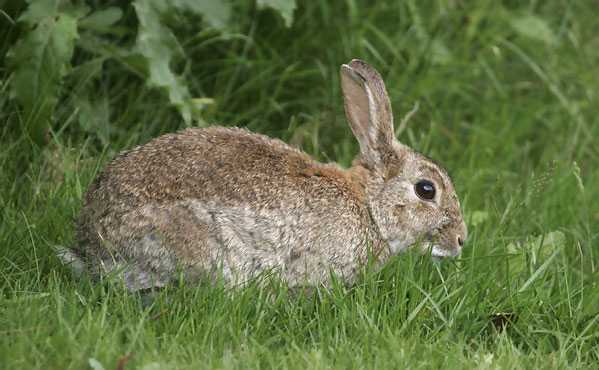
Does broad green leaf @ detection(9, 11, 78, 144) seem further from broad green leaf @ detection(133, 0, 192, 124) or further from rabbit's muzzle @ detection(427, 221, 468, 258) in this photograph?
rabbit's muzzle @ detection(427, 221, 468, 258)

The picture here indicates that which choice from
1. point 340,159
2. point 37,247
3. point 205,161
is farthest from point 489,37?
point 37,247

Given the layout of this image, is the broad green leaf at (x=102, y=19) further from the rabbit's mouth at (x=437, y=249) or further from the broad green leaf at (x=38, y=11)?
the rabbit's mouth at (x=437, y=249)

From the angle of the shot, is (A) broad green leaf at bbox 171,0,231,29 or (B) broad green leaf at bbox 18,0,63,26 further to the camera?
(A) broad green leaf at bbox 171,0,231,29

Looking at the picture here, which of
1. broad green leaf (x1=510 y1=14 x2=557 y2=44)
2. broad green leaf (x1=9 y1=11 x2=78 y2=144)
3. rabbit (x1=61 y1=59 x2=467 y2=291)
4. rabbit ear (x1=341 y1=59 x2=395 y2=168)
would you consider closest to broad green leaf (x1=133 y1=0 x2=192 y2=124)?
broad green leaf (x1=9 y1=11 x2=78 y2=144)

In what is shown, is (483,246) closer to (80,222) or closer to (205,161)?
(205,161)

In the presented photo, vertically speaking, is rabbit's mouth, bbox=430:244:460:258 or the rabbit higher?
the rabbit

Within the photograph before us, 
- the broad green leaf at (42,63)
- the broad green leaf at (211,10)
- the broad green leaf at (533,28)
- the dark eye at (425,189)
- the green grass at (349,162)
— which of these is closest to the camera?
the green grass at (349,162)

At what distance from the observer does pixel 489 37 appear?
7027mm

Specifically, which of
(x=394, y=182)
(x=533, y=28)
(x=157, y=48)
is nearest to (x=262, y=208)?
(x=394, y=182)

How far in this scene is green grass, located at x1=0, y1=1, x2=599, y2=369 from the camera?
4.01 m

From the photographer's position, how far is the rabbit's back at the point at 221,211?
Result: 4.37 metres

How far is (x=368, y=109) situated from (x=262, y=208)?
0.85 metres

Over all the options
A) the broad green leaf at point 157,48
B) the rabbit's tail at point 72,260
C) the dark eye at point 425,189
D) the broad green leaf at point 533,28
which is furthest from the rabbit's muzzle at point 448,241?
the broad green leaf at point 533,28

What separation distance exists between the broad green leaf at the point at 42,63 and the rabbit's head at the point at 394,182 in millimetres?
1355
